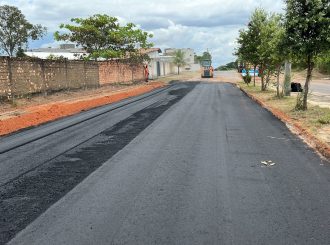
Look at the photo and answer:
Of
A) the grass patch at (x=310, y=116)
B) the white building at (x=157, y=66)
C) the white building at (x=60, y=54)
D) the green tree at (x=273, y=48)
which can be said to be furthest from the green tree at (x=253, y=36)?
the white building at (x=157, y=66)

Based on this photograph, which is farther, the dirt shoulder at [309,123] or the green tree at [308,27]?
the green tree at [308,27]

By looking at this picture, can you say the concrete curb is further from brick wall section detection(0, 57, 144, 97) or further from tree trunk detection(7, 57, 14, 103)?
brick wall section detection(0, 57, 144, 97)

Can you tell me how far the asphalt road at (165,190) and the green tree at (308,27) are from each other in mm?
5965

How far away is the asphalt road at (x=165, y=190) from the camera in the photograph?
5.08 metres

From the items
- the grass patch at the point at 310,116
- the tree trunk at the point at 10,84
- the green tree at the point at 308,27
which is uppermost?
the green tree at the point at 308,27

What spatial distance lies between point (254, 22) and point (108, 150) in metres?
24.1

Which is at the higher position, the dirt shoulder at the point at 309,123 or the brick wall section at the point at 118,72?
the brick wall section at the point at 118,72

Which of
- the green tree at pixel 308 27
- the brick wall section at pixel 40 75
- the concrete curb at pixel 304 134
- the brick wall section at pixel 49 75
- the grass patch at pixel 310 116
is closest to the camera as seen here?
the concrete curb at pixel 304 134

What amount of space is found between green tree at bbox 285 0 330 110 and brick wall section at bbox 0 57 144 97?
47.8 ft

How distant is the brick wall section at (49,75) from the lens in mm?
22844

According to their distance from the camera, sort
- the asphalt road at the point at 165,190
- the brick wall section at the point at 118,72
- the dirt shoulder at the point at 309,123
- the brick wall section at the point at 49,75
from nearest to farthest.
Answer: the asphalt road at the point at 165,190 < the dirt shoulder at the point at 309,123 < the brick wall section at the point at 49,75 < the brick wall section at the point at 118,72

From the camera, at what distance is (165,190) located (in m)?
6.79

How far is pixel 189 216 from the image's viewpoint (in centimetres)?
561

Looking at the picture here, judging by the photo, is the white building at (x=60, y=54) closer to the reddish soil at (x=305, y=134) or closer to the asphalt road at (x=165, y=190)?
the reddish soil at (x=305, y=134)
